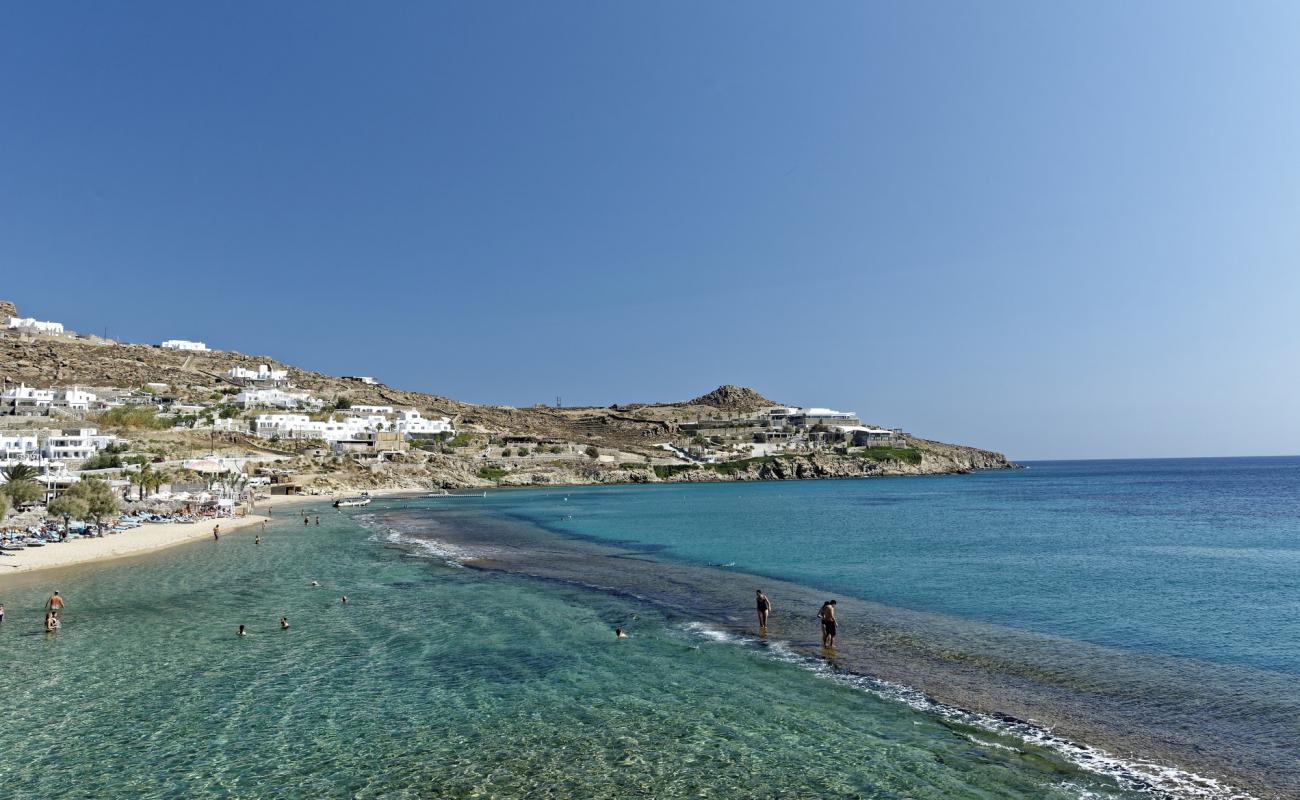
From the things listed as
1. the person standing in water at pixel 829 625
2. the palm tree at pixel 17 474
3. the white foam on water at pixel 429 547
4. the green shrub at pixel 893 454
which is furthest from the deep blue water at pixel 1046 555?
the green shrub at pixel 893 454

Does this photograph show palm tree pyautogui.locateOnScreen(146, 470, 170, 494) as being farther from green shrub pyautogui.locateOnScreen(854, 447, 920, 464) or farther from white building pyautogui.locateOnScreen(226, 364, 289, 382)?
green shrub pyautogui.locateOnScreen(854, 447, 920, 464)

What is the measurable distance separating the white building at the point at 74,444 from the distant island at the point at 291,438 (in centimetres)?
16

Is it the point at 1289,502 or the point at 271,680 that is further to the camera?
the point at 1289,502

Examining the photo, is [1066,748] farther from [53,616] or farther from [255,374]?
[255,374]

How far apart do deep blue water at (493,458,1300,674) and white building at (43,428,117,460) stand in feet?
164

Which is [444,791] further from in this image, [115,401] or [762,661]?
[115,401]

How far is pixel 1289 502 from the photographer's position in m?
82.8

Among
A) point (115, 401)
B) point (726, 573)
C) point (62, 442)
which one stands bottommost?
point (726, 573)

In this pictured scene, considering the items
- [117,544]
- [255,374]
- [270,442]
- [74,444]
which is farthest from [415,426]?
[117,544]

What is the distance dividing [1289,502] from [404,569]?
97465 millimetres

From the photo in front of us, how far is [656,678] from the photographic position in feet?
62.3

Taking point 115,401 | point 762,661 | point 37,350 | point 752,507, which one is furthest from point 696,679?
point 37,350

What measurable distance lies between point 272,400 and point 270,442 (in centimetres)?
3302

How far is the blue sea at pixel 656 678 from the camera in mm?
13250
